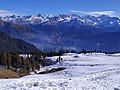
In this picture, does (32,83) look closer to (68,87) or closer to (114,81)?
(68,87)

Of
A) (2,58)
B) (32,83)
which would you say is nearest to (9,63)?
(2,58)

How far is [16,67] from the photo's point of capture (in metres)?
163

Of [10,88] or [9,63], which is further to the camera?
[9,63]

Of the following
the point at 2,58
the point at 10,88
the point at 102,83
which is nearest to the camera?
the point at 10,88

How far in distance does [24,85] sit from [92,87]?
7.73 m

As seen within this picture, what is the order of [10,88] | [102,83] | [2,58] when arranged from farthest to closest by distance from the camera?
[2,58]
[102,83]
[10,88]

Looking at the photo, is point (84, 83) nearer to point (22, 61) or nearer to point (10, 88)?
point (10, 88)

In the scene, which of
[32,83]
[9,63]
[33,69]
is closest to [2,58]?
[9,63]

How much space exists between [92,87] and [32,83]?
733 centimetres

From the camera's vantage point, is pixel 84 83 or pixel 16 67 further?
pixel 16 67

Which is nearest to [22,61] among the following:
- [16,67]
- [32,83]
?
[16,67]

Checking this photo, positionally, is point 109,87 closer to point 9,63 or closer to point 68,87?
point 68,87

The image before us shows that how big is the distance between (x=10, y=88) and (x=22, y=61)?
126106mm

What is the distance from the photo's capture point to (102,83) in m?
39.4
